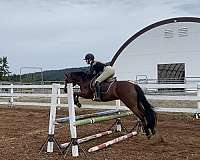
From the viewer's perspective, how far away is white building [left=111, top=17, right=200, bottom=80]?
32875 millimetres

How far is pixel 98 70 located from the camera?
8.09 meters

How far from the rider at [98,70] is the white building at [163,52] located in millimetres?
25411

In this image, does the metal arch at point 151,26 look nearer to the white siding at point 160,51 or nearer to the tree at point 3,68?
the white siding at point 160,51

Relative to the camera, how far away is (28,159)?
635 centimetres

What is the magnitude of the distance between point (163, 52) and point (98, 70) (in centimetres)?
2739

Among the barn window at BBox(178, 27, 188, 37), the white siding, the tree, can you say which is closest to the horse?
the white siding

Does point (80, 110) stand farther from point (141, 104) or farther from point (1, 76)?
point (1, 76)

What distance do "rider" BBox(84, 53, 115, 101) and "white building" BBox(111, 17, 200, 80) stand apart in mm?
25411

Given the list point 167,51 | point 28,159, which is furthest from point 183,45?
point 28,159

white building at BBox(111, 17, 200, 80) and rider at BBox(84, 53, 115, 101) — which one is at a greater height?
white building at BBox(111, 17, 200, 80)

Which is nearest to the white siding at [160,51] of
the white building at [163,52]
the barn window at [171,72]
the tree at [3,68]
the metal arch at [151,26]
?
the white building at [163,52]

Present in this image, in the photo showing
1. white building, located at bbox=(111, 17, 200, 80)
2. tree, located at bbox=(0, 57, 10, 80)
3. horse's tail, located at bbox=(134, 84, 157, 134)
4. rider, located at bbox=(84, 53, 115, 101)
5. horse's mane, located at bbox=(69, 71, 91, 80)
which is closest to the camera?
horse's tail, located at bbox=(134, 84, 157, 134)

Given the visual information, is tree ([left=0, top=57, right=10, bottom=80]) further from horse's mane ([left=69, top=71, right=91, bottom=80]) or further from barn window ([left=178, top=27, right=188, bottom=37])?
horse's mane ([left=69, top=71, right=91, bottom=80])

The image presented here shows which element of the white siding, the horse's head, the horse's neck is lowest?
the horse's neck
